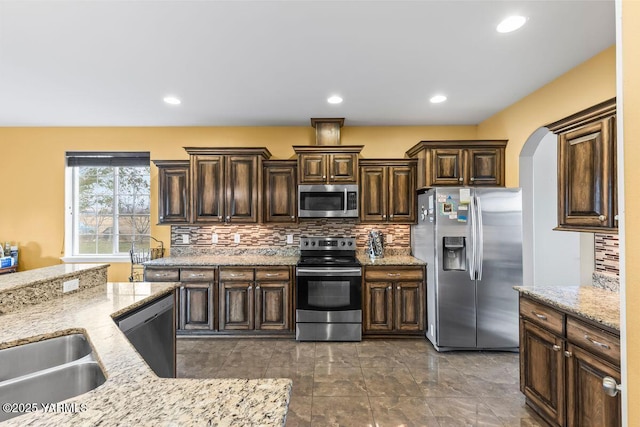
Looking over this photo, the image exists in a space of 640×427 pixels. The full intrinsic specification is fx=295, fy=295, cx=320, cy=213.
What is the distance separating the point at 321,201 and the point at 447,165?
156 cm

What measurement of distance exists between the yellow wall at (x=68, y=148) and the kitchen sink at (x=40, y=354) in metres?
2.90

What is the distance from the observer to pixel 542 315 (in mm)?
1988

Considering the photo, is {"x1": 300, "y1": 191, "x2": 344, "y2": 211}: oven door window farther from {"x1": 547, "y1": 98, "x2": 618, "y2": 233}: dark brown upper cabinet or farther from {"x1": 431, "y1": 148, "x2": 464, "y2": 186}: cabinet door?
{"x1": 547, "y1": 98, "x2": 618, "y2": 233}: dark brown upper cabinet

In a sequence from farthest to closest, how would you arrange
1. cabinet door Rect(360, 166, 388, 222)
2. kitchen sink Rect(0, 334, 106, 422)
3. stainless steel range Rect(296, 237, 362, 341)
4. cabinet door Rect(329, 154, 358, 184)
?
cabinet door Rect(360, 166, 388, 222) → cabinet door Rect(329, 154, 358, 184) → stainless steel range Rect(296, 237, 362, 341) → kitchen sink Rect(0, 334, 106, 422)

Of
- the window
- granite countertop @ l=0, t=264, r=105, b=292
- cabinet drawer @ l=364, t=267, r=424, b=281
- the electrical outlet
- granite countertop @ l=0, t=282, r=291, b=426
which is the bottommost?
cabinet drawer @ l=364, t=267, r=424, b=281

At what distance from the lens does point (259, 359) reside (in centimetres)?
301

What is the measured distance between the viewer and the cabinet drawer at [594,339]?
4.84 feet

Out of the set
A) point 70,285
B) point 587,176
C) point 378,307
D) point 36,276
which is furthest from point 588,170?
point 36,276

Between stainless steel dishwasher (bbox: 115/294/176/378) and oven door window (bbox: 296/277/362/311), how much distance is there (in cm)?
151

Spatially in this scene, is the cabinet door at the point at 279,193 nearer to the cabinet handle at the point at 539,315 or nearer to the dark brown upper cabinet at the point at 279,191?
the dark brown upper cabinet at the point at 279,191

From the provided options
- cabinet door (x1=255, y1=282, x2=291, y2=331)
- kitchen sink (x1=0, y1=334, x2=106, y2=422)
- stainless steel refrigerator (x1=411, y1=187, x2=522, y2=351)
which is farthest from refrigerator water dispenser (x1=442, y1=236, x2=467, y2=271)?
kitchen sink (x1=0, y1=334, x2=106, y2=422)

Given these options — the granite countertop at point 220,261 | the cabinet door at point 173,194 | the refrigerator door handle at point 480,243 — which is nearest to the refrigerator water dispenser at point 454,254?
the refrigerator door handle at point 480,243

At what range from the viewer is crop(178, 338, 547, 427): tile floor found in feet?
7.09

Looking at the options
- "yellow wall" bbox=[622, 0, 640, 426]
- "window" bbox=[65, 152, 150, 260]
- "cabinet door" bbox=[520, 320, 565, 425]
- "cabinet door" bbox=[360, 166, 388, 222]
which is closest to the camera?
"yellow wall" bbox=[622, 0, 640, 426]
